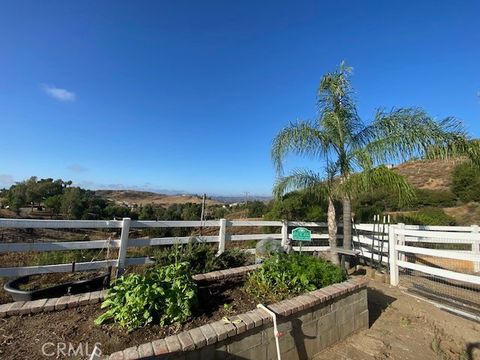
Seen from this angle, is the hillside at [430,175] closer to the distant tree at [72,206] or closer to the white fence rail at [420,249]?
the white fence rail at [420,249]

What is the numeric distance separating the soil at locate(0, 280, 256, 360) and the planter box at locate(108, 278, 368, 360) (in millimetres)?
283

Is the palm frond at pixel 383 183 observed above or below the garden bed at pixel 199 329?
above

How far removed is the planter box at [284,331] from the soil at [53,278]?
3.18 metres

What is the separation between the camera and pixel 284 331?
3.03 m

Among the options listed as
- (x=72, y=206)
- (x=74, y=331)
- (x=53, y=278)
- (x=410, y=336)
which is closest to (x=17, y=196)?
(x=72, y=206)

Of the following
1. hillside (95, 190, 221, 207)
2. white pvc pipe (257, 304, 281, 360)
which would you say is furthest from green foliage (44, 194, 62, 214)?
white pvc pipe (257, 304, 281, 360)

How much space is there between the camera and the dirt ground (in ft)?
11.5

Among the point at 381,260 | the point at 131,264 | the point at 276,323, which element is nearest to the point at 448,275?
the point at 381,260

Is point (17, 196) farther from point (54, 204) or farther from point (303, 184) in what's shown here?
point (303, 184)

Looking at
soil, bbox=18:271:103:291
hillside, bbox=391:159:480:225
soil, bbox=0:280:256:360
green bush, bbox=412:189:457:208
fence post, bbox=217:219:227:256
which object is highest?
hillside, bbox=391:159:480:225

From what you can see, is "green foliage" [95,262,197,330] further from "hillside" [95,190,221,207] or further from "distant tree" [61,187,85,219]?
"hillside" [95,190,221,207]

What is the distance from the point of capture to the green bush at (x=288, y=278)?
12.0 ft

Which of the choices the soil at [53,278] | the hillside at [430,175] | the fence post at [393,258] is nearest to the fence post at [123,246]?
the soil at [53,278]

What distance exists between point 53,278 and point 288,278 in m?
4.01
